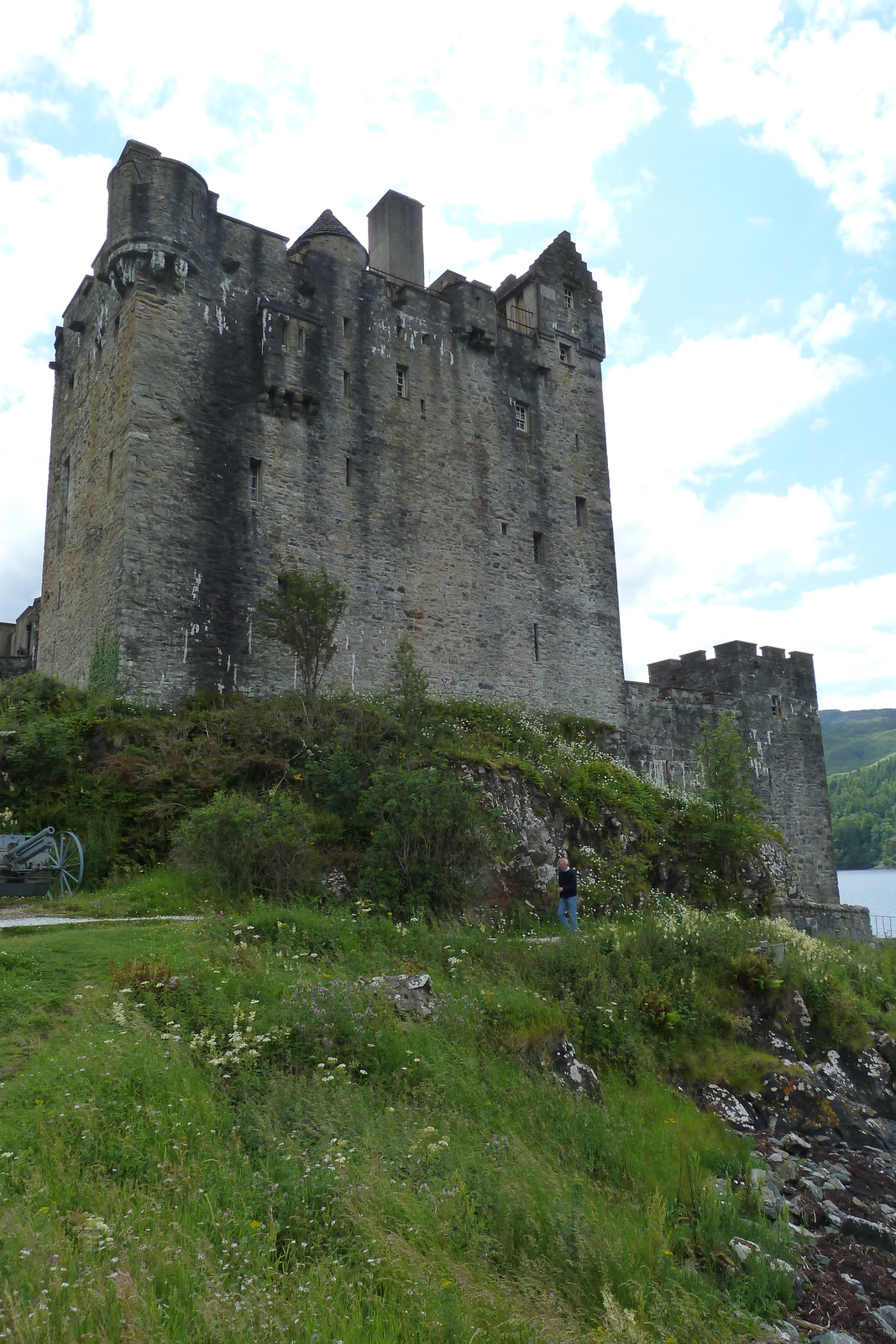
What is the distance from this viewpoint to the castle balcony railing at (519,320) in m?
30.5

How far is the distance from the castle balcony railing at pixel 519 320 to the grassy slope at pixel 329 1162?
23.5m

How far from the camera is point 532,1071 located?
1027cm

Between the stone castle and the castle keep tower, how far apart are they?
0.06m

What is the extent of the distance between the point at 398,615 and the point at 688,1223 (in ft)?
59.3

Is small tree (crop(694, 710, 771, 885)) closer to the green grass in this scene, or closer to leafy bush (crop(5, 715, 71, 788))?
the green grass

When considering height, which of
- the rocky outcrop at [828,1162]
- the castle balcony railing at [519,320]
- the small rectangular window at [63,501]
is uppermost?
the castle balcony railing at [519,320]

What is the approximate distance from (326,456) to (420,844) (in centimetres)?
1277

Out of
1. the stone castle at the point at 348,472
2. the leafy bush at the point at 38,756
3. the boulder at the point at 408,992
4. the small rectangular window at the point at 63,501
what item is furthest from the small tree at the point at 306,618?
the boulder at the point at 408,992

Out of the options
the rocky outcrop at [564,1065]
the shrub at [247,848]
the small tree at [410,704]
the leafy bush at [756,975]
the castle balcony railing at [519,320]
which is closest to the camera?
the rocky outcrop at [564,1065]

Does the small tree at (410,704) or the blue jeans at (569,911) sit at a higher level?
the small tree at (410,704)

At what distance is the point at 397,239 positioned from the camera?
28.9 m

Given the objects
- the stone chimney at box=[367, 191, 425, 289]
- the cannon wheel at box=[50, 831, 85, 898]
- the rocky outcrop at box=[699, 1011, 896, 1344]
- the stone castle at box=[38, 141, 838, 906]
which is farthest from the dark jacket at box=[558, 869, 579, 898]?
the stone chimney at box=[367, 191, 425, 289]

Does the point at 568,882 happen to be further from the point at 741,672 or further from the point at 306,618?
the point at 741,672

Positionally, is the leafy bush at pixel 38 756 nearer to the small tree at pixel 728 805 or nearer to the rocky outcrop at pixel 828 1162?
the rocky outcrop at pixel 828 1162
